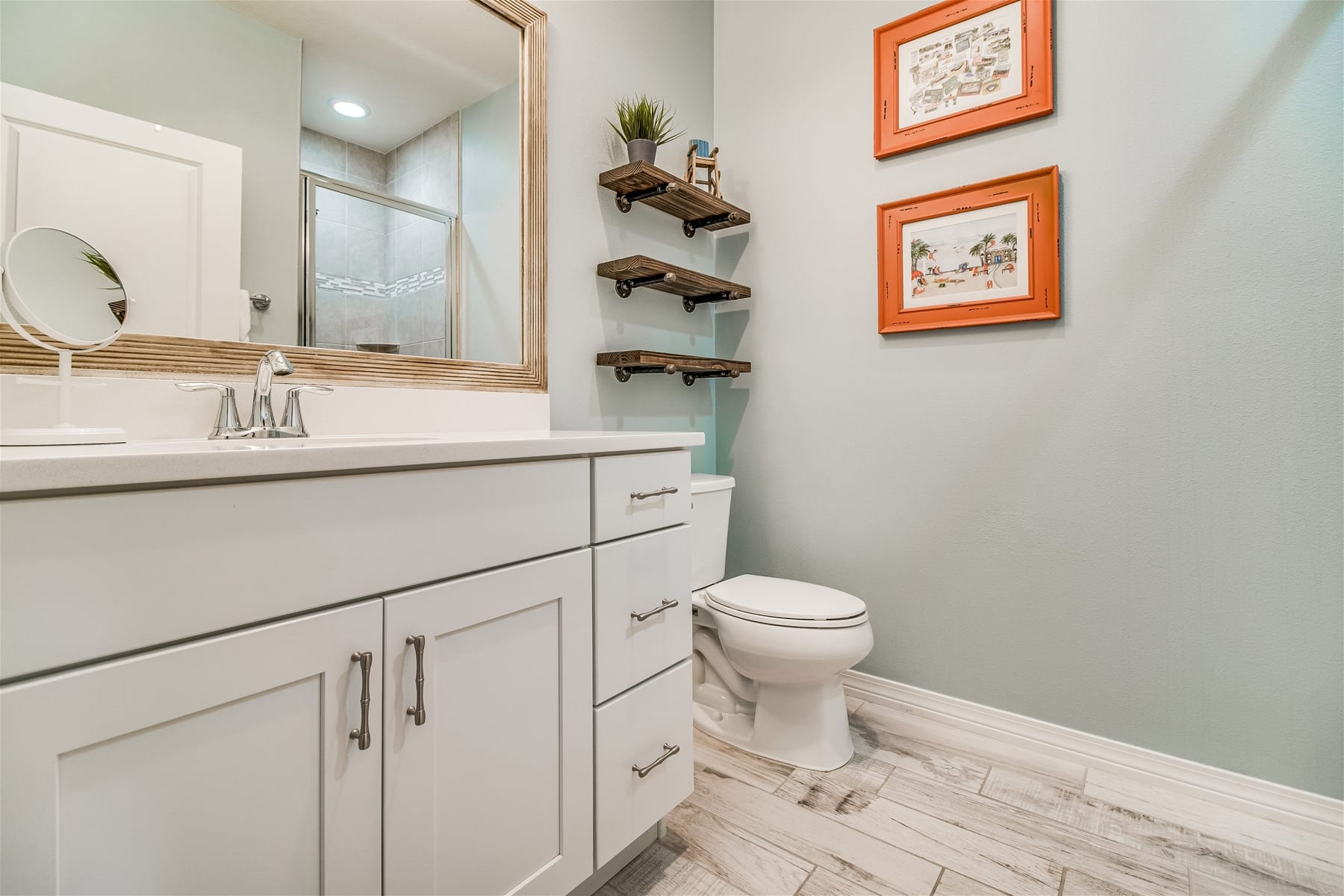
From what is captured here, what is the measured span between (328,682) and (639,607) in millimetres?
552

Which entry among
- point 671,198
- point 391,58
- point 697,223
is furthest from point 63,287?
point 697,223

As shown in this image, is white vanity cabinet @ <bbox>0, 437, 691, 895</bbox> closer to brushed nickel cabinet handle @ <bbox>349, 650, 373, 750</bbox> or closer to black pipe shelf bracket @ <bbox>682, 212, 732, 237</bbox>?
brushed nickel cabinet handle @ <bbox>349, 650, 373, 750</bbox>

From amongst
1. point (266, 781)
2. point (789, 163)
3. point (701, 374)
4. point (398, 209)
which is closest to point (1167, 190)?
point (789, 163)

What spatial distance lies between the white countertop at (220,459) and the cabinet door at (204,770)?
17cm

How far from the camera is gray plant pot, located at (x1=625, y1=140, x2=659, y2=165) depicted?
69.3 inches

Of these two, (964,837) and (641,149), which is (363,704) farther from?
(641,149)

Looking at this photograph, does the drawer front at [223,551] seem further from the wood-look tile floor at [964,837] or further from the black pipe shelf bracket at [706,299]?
the black pipe shelf bracket at [706,299]

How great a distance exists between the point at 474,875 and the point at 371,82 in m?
1.52

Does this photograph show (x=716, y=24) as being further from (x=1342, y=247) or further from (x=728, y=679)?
(x=728, y=679)

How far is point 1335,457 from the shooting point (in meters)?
1.28

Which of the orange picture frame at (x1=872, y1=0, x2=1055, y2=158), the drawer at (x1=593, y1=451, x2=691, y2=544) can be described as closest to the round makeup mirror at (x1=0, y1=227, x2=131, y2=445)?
the drawer at (x1=593, y1=451, x2=691, y2=544)

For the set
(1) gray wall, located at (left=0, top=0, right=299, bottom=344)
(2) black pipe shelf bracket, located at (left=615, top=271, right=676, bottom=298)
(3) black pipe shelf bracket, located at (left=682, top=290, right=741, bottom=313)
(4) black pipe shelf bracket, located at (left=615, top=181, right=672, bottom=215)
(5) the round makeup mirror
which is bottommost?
(5) the round makeup mirror

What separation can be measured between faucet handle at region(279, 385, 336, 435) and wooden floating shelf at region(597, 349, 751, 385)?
31.5 inches

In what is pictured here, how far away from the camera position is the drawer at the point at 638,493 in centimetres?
107
